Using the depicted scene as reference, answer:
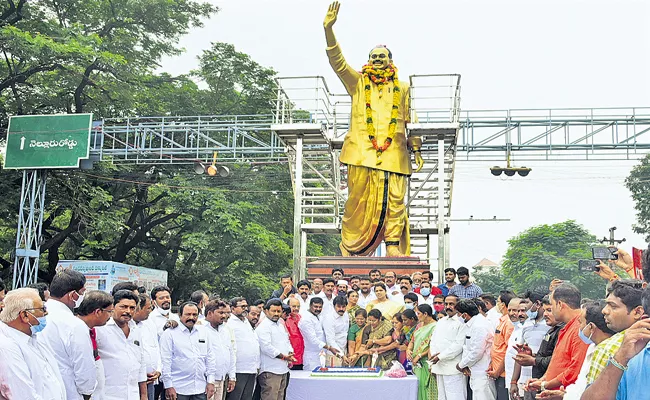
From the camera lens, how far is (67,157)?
60.3ft

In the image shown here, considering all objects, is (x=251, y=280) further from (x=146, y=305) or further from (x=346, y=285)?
(x=146, y=305)

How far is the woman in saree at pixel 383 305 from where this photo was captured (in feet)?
33.4

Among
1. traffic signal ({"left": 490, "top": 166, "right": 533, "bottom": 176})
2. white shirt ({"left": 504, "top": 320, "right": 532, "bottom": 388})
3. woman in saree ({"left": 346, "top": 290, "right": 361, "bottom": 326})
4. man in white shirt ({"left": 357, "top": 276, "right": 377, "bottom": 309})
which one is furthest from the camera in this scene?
traffic signal ({"left": 490, "top": 166, "right": 533, "bottom": 176})

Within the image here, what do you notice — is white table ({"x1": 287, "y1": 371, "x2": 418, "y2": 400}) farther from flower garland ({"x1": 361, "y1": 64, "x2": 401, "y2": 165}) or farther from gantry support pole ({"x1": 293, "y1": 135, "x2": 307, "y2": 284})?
gantry support pole ({"x1": 293, "y1": 135, "x2": 307, "y2": 284})

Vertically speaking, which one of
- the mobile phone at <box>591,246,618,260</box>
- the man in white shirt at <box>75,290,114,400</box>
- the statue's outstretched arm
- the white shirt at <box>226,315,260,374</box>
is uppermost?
the statue's outstretched arm

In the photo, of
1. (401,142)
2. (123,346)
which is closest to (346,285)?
(401,142)

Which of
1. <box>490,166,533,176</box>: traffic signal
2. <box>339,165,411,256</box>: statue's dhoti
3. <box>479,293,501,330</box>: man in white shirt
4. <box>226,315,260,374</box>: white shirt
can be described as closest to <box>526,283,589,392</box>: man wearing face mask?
<box>479,293,501,330</box>: man in white shirt

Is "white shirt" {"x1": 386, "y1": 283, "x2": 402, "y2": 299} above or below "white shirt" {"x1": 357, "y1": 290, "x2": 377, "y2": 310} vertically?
above

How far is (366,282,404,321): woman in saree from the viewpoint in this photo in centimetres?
1019

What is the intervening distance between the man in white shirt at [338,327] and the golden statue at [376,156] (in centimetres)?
431

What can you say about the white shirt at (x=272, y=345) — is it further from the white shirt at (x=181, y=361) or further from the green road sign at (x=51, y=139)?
the green road sign at (x=51, y=139)

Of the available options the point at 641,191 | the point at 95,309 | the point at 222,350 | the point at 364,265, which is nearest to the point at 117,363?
the point at 95,309

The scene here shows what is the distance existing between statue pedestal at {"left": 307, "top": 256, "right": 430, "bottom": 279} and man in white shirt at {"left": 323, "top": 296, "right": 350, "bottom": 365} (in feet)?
10.7

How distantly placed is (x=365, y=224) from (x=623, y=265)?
849 centimetres
